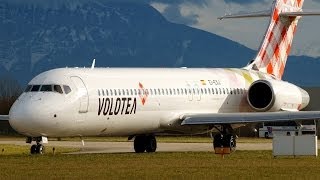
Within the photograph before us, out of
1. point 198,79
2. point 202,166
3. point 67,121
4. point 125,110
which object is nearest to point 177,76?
point 198,79

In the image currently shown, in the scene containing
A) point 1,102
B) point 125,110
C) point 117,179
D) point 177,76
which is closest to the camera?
point 117,179

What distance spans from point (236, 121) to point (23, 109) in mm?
10681

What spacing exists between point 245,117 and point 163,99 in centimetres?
405

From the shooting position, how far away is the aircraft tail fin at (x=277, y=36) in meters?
62.7

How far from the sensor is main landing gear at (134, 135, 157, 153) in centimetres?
5578

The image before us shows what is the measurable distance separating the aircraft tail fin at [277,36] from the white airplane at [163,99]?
0.05 m

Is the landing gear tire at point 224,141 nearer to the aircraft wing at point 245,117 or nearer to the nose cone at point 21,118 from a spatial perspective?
the aircraft wing at point 245,117

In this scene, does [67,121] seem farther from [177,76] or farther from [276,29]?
[276,29]

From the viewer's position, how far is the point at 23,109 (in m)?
47.4

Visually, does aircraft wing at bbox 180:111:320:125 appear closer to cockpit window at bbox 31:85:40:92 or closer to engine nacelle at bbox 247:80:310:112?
engine nacelle at bbox 247:80:310:112

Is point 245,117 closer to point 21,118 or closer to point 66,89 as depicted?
point 66,89

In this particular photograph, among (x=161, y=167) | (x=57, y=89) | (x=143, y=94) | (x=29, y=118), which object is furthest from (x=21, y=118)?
(x=161, y=167)

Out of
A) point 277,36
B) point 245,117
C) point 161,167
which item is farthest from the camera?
point 277,36

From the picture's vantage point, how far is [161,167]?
40312 millimetres
